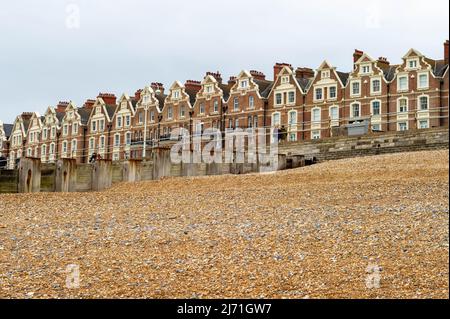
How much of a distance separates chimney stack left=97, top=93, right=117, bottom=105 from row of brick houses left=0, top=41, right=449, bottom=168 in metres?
0.08

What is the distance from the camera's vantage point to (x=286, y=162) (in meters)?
27.5

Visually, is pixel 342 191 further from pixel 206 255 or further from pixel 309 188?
pixel 206 255

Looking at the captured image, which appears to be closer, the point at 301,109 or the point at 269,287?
the point at 269,287

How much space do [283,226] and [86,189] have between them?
402 inches

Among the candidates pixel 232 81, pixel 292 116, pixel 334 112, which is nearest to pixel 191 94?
pixel 232 81

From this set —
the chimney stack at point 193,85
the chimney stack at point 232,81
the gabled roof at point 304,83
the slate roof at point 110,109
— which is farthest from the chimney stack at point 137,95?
the gabled roof at point 304,83

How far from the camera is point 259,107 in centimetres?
6569

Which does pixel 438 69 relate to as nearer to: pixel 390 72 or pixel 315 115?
pixel 390 72

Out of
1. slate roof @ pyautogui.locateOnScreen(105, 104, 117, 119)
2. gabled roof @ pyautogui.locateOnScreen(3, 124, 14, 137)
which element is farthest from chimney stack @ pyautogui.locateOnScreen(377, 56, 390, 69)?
gabled roof @ pyautogui.locateOnScreen(3, 124, 14, 137)

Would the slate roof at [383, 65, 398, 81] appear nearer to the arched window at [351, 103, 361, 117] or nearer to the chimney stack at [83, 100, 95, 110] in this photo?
the arched window at [351, 103, 361, 117]

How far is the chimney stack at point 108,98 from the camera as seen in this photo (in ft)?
277

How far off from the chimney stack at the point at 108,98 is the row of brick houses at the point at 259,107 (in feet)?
0.26

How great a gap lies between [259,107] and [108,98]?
26883 mm
